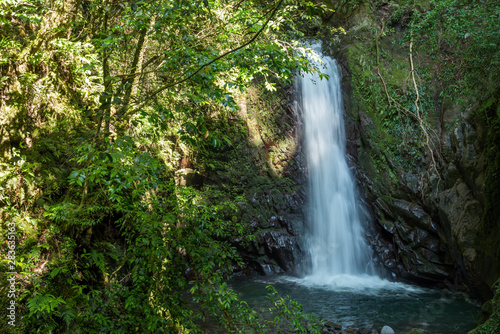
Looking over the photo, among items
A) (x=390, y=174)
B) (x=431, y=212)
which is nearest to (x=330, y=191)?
(x=390, y=174)

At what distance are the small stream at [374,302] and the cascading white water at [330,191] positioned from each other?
2.17 ft

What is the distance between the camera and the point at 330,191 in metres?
10.8

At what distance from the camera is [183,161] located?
8969mm

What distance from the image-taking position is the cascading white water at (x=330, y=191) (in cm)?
950

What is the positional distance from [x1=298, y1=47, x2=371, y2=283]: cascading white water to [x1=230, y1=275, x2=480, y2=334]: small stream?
0.66 meters

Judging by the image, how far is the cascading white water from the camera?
950cm

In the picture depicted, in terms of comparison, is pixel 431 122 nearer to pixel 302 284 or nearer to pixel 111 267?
pixel 302 284

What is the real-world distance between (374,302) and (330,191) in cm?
431

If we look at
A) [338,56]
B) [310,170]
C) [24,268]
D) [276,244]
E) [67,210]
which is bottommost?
[276,244]

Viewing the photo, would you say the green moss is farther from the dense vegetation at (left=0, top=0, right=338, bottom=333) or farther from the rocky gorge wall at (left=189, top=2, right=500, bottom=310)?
the dense vegetation at (left=0, top=0, right=338, bottom=333)

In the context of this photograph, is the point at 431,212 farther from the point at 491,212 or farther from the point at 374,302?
the point at 374,302

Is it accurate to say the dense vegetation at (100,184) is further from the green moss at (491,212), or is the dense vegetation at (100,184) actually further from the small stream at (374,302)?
the green moss at (491,212)

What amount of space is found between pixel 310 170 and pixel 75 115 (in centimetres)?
842

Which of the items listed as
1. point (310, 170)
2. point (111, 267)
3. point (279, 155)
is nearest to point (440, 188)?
point (310, 170)
